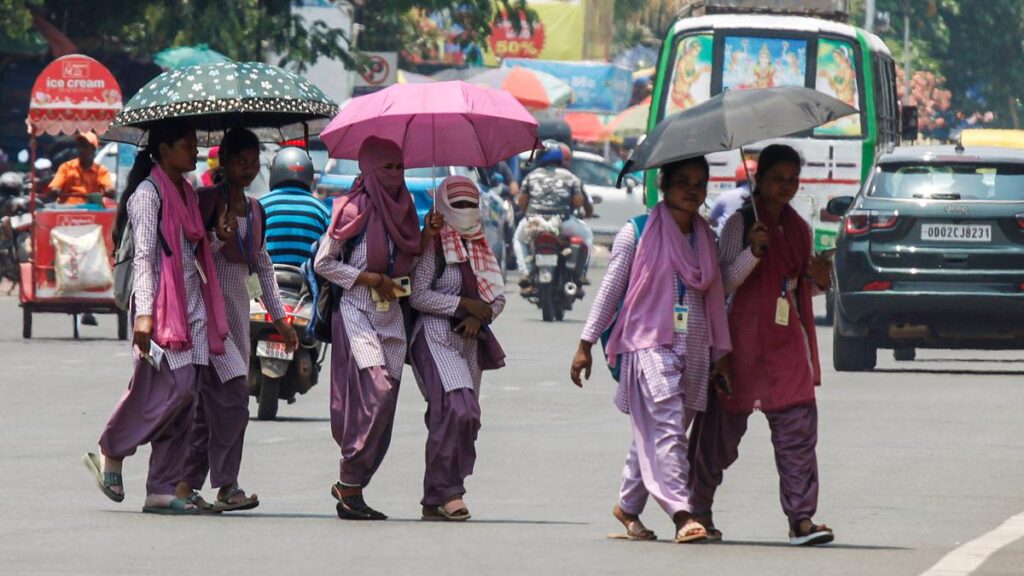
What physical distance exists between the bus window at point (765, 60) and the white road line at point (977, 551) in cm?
1734

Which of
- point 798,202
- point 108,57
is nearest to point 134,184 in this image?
point 798,202

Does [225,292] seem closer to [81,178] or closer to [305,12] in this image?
[81,178]

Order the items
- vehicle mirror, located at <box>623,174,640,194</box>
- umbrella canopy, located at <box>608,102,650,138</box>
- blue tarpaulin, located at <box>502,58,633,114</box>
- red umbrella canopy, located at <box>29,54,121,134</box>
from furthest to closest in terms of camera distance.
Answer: blue tarpaulin, located at <box>502,58,633,114</box>
umbrella canopy, located at <box>608,102,650,138</box>
vehicle mirror, located at <box>623,174,640,194</box>
red umbrella canopy, located at <box>29,54,121,134</box>

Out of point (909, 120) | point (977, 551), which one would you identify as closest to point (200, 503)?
point (977, 551)

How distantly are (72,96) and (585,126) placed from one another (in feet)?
125

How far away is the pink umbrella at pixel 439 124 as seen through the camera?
32.7ft

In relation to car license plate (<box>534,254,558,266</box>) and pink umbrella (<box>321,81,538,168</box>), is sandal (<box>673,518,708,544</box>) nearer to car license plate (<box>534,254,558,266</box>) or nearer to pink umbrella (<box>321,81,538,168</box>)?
pink umbrella (<box>321,81,538,168</box>)

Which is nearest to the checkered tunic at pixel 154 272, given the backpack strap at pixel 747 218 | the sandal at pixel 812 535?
the backpack strap at pixel 747 218

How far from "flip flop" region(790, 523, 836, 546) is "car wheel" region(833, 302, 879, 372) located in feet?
31.9

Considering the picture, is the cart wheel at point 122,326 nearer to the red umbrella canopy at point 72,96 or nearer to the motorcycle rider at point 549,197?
the red umbrella canopy at point 72,96

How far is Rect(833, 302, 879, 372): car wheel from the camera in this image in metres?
18.6

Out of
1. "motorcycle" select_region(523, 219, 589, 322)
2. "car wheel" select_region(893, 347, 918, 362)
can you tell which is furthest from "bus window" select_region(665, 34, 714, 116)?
"car wheel" select_region(893, 347, 918, 362)

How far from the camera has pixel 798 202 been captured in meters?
26.2

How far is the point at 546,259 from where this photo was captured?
2417 cm
